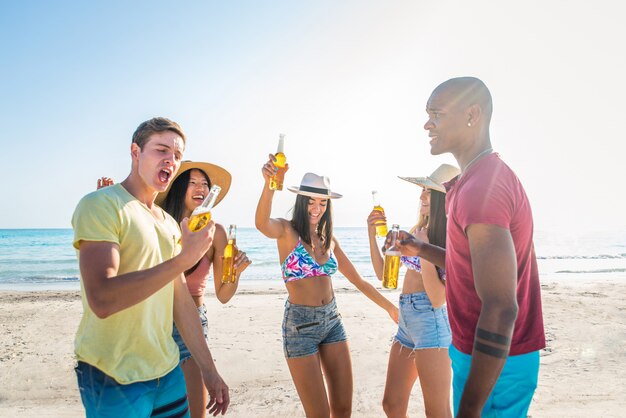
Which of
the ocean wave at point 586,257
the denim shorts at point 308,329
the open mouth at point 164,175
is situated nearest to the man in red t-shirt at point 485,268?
the open mouth at point 164,175

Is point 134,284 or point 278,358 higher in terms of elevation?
point 134,284

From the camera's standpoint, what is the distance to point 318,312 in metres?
4.25

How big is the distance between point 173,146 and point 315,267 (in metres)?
2.24

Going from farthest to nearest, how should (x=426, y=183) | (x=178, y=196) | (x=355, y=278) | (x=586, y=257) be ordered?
1. (x=586, y=257)
2. (x=355, y=278)
3. (x=178, y=196)
4. (x=426, y=183)

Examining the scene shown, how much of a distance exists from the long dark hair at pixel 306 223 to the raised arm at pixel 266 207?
1.04 feet

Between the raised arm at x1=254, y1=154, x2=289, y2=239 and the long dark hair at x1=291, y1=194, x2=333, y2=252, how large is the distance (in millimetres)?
317

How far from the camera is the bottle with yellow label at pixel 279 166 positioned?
A: 177 inches

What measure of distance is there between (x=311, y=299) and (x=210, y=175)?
1.66 meters

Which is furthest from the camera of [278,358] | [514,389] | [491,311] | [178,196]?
[278,358]

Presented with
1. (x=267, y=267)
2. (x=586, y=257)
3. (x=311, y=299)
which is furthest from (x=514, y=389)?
(x=586, y=257)

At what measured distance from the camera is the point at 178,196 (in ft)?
14.4

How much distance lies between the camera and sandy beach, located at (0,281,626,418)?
562 cm

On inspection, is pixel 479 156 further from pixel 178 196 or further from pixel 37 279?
pixel 37 279

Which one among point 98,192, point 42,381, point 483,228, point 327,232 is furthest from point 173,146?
point 42,381
